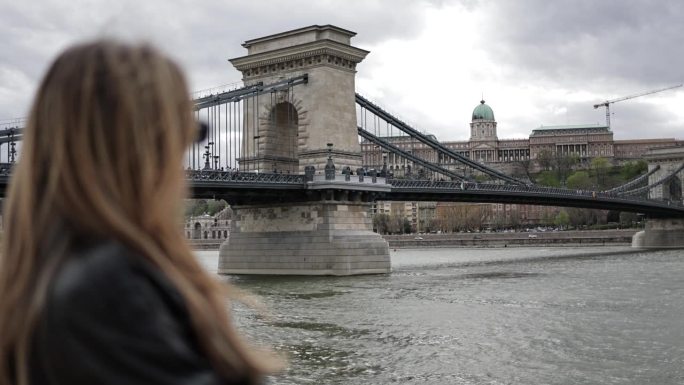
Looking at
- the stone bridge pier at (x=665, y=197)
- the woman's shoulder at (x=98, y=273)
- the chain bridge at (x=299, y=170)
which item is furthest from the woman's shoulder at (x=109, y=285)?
the stone bridge pier at (x=665, y=197)

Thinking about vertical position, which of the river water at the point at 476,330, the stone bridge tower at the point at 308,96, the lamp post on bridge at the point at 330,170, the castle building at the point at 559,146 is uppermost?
the castle building at the point at 559,146

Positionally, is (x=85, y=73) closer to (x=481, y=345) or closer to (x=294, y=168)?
(x=481, y=345)

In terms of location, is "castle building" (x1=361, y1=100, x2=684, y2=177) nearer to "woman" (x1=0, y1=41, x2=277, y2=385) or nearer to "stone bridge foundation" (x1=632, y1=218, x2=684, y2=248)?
"stone bridge foundation" (x1=632, y1=218, x2=684, y2=248)

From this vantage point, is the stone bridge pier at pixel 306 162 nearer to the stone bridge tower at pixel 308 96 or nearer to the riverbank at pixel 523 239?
the stone bridge tower at pixel 308 96

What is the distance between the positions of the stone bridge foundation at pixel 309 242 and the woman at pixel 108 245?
1241 inches

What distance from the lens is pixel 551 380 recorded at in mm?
11258

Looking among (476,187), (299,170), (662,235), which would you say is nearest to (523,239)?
(662,235)

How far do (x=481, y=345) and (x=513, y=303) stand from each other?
7.41 m

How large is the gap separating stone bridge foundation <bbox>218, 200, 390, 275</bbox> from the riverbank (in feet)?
163

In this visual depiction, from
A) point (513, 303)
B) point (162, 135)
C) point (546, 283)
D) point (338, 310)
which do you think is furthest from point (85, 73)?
point (546, 283)

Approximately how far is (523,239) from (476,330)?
71.4 metres

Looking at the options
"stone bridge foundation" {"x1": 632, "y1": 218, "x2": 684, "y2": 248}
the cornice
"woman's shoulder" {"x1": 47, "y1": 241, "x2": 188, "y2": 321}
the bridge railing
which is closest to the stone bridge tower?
the cornice

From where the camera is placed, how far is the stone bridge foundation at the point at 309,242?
110 ft

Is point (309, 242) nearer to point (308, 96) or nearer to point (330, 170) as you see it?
point (330, 170)
